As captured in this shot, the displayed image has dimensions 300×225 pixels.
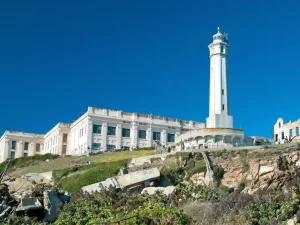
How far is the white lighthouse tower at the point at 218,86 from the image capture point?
178 feet

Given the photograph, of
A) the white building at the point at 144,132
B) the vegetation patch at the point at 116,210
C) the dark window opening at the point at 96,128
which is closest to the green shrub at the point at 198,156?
the white building at the point at 144,132

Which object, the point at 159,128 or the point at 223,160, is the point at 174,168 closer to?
the point at 223,160

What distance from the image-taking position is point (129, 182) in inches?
1222

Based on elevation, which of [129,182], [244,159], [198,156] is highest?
[198,156]

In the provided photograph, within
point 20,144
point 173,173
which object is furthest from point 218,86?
point 20,144

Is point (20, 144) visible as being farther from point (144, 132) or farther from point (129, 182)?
point (129, 182)

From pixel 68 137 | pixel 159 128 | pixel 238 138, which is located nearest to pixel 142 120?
pixel 159 128

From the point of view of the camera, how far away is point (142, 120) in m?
68.9

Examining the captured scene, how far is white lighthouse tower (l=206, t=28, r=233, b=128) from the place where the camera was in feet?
178

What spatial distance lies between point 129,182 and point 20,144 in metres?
58.5

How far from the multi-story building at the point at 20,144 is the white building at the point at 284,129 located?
1559 inches

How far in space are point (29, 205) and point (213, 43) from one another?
39245mm

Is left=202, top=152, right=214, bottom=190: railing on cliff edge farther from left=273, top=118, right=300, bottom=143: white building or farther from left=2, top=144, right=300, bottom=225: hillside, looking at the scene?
left=273, top=118, right=300, bottom=143: white building

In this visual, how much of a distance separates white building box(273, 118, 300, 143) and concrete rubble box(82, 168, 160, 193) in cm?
4095
